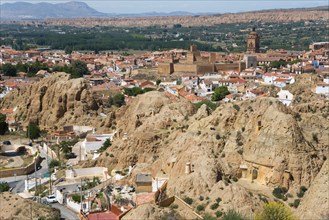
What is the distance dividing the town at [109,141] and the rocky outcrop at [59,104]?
984mm

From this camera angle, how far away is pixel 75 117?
161 feet

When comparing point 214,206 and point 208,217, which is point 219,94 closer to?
point 214,206

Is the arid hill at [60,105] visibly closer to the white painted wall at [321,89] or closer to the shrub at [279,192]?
the white painted wall at [321,89]

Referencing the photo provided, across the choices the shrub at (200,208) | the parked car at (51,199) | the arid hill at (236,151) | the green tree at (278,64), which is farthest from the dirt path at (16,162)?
the green tree at (278,64)

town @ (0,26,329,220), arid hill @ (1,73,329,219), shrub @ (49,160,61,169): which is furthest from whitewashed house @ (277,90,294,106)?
shrub @ (49,160,61,169)

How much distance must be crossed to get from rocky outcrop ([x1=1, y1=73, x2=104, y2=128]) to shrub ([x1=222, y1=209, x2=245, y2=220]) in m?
A: 28.8

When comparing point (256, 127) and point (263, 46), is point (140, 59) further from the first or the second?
point (256, 127)

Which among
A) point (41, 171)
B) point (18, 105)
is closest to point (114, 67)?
point (18, 105)

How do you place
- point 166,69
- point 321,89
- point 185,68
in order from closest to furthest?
point 321,89, point 185,68, point 166,69

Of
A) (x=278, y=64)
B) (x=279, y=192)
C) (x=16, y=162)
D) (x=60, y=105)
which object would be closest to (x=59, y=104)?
(x=60, y=105)

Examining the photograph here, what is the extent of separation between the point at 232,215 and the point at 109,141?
19.2 metres

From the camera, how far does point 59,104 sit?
A: 49.8 metres

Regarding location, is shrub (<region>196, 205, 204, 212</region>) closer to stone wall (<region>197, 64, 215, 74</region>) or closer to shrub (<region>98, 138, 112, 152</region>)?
shrub (<region>98, 138, 112, 152</region>)

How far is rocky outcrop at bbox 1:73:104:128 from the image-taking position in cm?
4931
